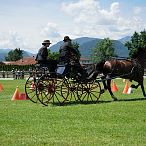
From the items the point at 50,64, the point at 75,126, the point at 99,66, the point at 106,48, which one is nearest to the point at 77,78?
the point at 50,64

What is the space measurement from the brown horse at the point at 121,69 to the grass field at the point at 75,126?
380cm

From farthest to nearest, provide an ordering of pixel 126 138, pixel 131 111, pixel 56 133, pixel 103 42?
pixel 103 42, pixel 131 111, pixel 56 133, pixel 126 138

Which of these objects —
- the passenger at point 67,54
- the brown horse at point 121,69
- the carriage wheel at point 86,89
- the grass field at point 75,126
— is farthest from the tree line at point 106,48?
the grass field at point 75,126

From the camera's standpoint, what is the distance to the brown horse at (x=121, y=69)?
57.4ft

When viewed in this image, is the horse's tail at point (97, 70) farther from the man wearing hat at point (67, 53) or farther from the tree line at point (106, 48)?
the tree line at point (106, 48)

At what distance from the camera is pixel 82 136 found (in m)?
8.84

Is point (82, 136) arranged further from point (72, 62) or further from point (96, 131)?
point (72, 62)

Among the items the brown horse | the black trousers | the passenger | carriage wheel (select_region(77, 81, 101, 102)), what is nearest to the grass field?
the passenger

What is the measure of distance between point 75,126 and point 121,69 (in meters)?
8.00

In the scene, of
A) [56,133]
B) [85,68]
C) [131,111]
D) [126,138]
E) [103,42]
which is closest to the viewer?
[126,138]

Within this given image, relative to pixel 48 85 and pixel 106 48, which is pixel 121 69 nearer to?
pixel 48 85

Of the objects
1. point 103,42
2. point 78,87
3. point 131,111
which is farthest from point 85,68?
point 103,42

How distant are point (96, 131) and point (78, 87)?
7.17 m

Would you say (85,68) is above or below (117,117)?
above
